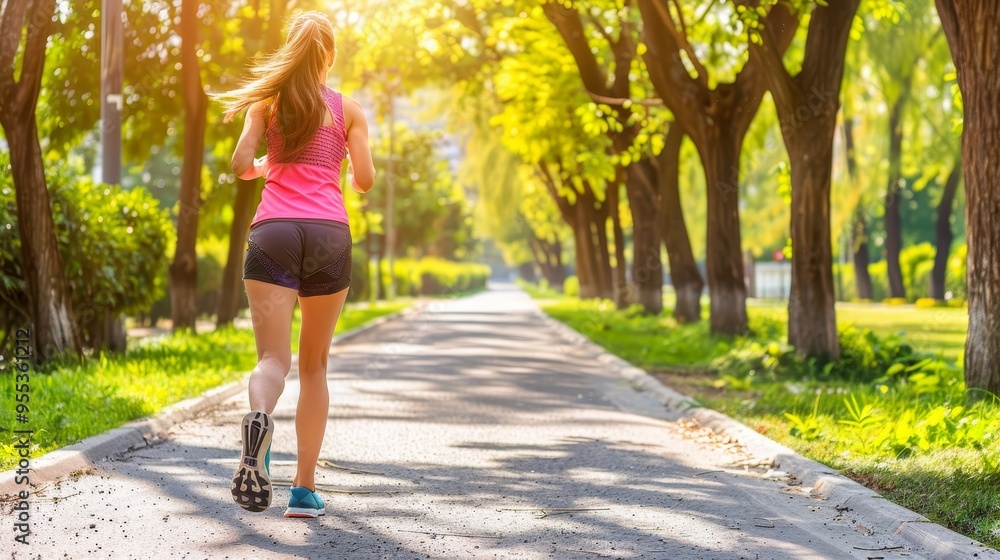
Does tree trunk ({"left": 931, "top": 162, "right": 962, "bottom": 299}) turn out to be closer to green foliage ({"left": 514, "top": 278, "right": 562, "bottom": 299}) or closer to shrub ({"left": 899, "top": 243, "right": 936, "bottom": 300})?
shrub ({"left": 899, "top": 243, "right": 936, "bottom": 300})

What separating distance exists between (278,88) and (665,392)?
7.16 m

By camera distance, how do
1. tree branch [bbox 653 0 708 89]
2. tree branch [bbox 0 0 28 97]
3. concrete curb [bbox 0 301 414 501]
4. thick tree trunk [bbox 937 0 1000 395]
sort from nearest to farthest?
concrete curb [bbox 0 301 414 501]
thick tree trunk [bbox 937 0 1000 395]
tree branch [bbox 0 0 28 97]
tree branch [bbox 653 0 708 89]

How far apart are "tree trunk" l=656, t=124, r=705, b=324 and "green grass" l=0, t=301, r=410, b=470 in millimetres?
9148

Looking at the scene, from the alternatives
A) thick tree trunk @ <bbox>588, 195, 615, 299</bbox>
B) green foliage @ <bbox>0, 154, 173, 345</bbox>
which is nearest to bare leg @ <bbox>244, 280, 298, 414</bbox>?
green foliage @ <bbox>0, 154, 173, 345</bbox>

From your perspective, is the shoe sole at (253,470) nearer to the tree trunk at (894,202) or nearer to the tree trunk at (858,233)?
the tree trunk at (858,233)

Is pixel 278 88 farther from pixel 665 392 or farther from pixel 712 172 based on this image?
pixel 712 172

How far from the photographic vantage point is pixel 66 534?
475 centimetres

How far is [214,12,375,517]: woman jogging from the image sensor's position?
4.72 m

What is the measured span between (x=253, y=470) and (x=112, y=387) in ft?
17.0

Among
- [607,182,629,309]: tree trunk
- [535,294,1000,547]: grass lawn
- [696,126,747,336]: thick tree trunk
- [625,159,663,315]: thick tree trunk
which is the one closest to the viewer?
[535,294,1000,547]: grass lawn

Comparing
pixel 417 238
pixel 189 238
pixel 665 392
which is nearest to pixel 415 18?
pixel 189 238

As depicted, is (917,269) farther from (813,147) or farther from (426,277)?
(813,147)

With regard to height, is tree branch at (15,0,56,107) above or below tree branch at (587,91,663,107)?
below

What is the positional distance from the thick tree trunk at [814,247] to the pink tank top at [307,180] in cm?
841
